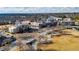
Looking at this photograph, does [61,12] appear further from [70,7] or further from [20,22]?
[20,22]

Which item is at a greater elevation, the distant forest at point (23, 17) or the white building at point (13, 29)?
the distant forest at point (23, 17)

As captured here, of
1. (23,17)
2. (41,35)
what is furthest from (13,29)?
(41,35)

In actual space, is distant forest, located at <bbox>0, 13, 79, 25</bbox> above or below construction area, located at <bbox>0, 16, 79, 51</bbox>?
above

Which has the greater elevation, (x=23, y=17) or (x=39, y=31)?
(x=23, y=17)

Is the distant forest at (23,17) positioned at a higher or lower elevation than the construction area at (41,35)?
higher

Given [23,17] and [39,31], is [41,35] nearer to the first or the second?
[39,31]

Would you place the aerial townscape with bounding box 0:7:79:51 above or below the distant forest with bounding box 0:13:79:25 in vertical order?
below
